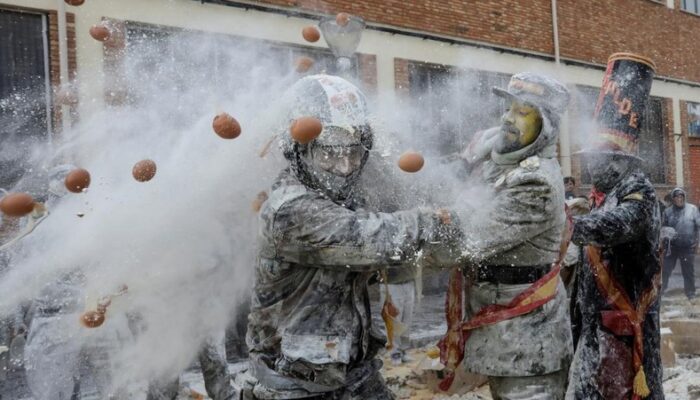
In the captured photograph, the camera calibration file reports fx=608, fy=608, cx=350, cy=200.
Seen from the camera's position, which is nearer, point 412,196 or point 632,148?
point 412,196

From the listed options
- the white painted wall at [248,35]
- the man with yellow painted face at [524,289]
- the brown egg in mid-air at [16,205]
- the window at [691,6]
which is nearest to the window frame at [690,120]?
the window at [691,6]

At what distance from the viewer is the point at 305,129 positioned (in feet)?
7.00

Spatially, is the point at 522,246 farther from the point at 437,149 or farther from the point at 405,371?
the point at 437,149

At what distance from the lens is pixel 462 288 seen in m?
3.26

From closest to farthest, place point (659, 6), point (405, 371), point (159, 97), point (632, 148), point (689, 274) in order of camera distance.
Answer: point (632, 148) < point (159, 97) < point (405, 371) < point (689, 274) < point (659, 6)

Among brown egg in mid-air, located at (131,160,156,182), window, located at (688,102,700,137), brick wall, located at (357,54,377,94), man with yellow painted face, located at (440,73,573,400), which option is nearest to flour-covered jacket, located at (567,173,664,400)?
man with yellow painted face, located at (440,73,573,400)

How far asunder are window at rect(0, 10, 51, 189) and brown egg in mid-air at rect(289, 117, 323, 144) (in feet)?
19.6

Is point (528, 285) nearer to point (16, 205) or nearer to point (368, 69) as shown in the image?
point (16, 205)

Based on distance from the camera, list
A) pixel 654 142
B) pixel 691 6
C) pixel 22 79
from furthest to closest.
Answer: pixel 691 6
pixel 654 142
pixel 22 79

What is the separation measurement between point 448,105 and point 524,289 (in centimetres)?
813

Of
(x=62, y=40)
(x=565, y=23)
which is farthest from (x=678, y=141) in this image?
(x=62, y=40)

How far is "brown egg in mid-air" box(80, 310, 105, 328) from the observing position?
9.70 feet

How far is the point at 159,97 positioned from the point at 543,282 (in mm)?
2963

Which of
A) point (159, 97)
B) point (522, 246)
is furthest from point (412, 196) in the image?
point (159, 97)
